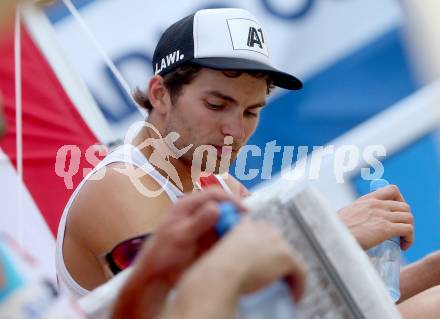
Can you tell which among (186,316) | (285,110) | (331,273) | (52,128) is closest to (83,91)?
(52,128)

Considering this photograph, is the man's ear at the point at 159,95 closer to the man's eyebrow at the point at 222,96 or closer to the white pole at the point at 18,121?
the man's eyebrow at the point at 222,96

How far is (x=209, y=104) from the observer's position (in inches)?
61.7

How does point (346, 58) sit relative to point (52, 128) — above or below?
below

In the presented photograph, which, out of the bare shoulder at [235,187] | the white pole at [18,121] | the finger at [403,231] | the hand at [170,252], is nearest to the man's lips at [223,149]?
the bare shoulder at [235,187]

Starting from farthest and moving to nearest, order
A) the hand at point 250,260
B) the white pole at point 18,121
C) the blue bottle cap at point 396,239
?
the white pole at point 18,121, the blue bottle cap at point 396,239, the hand at point 250,260

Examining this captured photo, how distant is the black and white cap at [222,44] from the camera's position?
1.53 meters

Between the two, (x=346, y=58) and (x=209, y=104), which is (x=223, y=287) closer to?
(x=209, y=104)

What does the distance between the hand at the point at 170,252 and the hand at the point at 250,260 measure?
0.06 m

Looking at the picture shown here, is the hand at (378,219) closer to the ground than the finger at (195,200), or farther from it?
closer to the ground

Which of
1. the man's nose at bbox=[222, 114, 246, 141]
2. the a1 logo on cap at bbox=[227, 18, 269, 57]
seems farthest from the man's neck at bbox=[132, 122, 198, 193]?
the a1 logo on cap at bbox=[227, 18, 269, 57]

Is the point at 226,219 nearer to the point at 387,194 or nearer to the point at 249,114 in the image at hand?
the point at 387,194

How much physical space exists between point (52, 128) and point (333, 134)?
105 centimetres

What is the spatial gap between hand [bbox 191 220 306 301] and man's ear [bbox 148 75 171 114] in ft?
3.21

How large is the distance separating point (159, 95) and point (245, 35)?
0.24 meters
